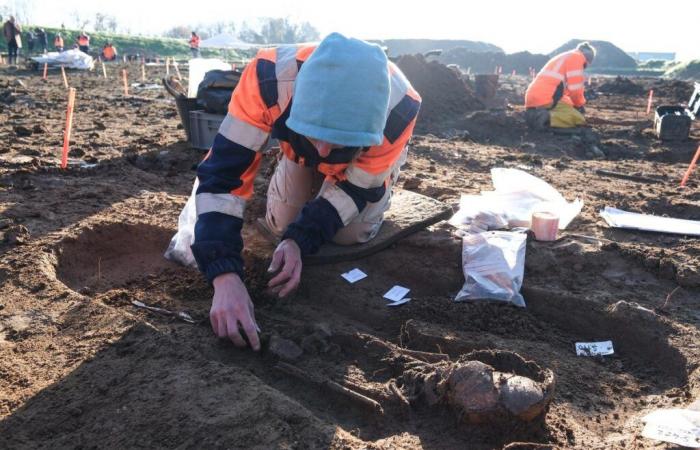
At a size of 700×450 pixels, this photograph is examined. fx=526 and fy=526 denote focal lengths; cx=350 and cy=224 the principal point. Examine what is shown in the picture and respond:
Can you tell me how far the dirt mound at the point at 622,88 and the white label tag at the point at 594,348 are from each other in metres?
16.6

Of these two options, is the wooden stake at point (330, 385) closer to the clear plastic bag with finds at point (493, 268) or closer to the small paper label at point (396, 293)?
the small paper label at point (396, 293)

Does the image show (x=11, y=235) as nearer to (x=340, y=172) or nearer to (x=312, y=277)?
(x=312, y=277)

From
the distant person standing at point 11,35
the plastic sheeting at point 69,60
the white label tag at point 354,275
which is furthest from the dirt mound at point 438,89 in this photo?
the distant person standing at point 11,35

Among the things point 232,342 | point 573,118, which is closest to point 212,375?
point 232,342

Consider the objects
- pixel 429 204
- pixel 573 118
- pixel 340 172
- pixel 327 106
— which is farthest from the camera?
pixel 573 118

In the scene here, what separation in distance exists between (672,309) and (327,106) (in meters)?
2.14

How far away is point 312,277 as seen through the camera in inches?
121

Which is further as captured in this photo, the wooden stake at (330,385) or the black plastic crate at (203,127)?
the black plastic crate at (203,127)

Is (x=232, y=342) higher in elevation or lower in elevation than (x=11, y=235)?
lower

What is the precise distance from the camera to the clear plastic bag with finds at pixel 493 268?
2.88 m

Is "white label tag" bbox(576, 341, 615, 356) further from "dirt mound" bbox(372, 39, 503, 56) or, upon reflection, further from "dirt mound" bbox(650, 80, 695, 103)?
"dirt mound" bbox(372, 39, 503, 56)

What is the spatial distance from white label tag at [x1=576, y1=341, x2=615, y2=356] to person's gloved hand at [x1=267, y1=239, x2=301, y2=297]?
1.43 m

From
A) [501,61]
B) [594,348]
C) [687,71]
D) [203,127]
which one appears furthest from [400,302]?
[501,61]

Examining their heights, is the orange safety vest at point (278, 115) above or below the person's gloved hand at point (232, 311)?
above
